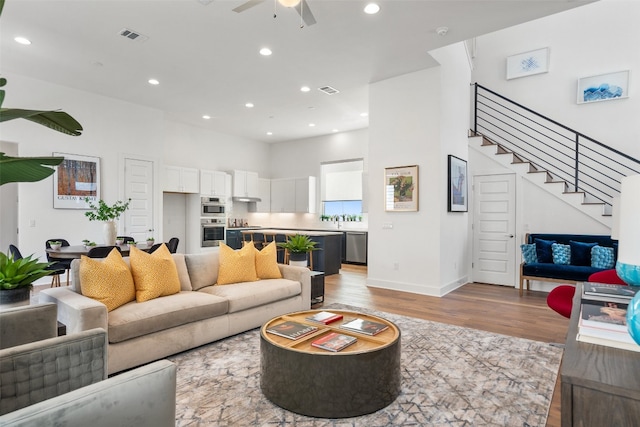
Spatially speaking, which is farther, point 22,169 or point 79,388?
point 79,388

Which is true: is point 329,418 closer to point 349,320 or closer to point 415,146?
point 349,320

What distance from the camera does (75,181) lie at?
6.05m

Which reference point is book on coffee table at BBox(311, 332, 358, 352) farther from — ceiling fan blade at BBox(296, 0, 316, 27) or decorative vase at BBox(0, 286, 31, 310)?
ceiling fan blade at BBox(296, 0, 316, 27)

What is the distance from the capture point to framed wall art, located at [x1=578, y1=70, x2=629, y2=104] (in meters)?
5.83

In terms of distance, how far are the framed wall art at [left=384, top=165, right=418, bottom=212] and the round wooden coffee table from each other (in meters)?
3.44

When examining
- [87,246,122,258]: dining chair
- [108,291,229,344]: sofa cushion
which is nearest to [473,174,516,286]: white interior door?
[108,291,229,344]: sofa cushion

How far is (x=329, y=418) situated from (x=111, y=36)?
4.81 meters

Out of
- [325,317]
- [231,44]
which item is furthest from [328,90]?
[325,317]

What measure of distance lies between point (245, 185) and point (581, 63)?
7807 millimetres

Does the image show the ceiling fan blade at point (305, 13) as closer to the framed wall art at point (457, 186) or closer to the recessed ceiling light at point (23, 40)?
the framed wall art at point (457, 186)

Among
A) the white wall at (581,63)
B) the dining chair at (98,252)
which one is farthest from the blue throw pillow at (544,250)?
the dining chair at (98,252)

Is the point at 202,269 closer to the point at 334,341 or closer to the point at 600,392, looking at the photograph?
the point at 334,341

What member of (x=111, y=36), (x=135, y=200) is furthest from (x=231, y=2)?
(x=135, y=200)

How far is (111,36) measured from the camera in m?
4.26
